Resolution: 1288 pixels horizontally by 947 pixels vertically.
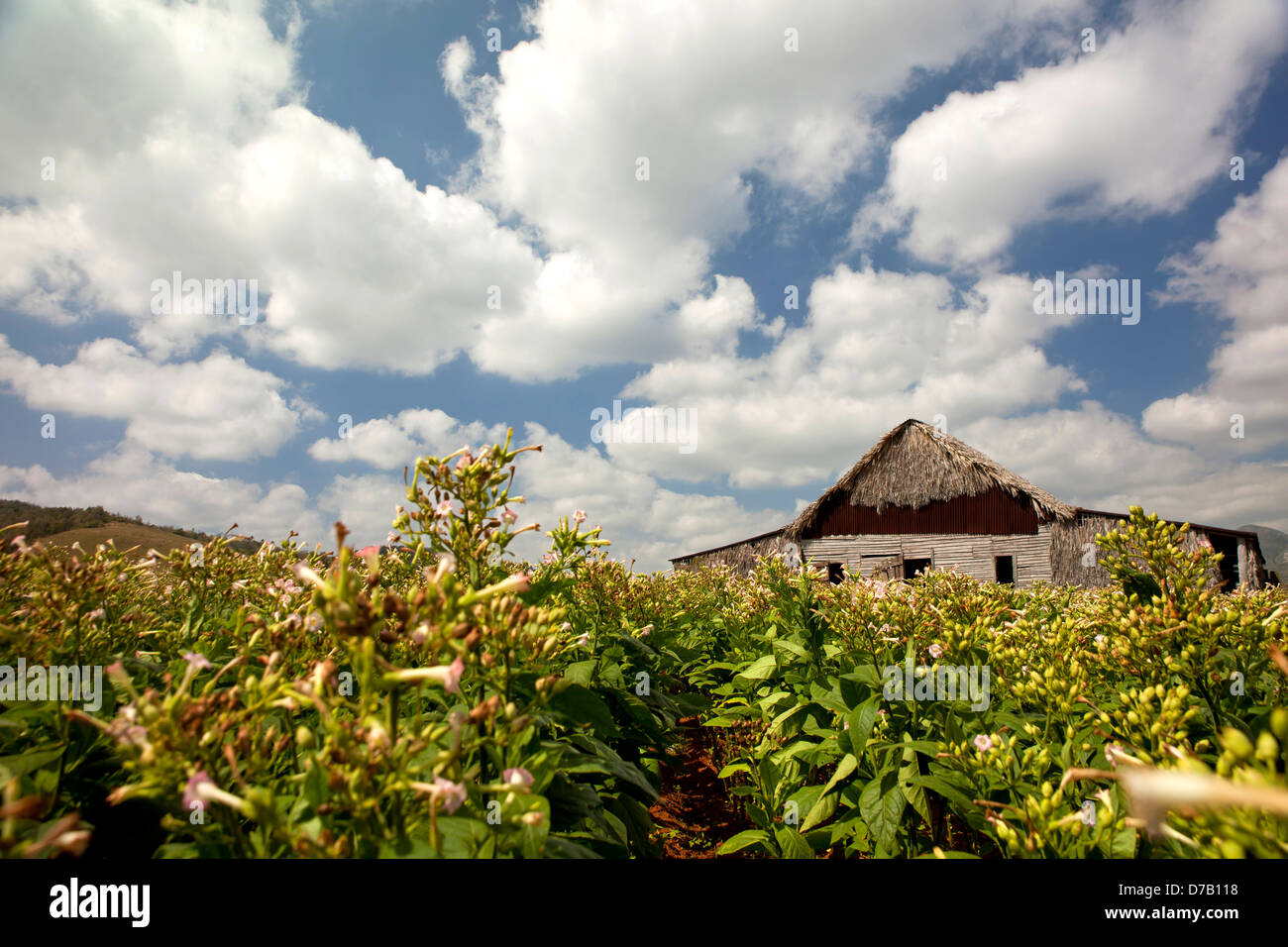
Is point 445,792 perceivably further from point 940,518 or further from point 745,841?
point 940,518

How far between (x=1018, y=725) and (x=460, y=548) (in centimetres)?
254

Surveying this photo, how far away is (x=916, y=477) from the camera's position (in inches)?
905

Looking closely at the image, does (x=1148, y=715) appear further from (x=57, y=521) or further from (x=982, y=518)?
(x=982, y=518)

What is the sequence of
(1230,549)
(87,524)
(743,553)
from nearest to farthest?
(87,524) < (1230,549) < (743,553)

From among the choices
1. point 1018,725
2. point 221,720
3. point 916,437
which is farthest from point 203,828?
point 916,437

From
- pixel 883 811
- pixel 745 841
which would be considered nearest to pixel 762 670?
pixel 745 841

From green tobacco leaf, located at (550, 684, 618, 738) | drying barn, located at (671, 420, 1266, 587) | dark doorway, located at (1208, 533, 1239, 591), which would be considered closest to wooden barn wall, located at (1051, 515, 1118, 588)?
drying barn, located at (671, 420, 1266, 587)

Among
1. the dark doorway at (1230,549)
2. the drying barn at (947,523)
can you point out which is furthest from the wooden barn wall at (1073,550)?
the dark doorway at (1230,549)

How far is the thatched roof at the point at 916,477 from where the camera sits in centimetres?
2212

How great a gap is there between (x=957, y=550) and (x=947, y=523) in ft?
3.56

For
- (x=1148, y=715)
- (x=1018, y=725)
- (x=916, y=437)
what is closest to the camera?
(x=1148, y=715)

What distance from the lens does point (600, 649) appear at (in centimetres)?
397

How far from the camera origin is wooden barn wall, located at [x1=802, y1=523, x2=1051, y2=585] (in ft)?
70.3

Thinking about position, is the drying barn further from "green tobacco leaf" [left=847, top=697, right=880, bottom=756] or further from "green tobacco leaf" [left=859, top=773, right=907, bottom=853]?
"green tobacco leaf" [left=859, top=773, right=907, bottom=853]
